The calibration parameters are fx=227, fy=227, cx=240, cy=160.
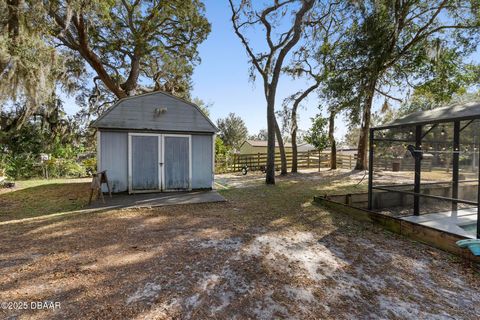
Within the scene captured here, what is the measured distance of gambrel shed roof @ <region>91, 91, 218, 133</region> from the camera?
6613 mm

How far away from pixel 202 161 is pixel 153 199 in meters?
2.02

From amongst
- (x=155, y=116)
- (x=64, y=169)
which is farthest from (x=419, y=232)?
(x=64, y=169)

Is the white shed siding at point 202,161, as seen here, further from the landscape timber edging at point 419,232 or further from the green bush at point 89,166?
the green bush at point 89,166

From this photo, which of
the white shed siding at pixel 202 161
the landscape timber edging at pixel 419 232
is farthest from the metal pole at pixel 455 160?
the white shed siding at pixel 202 161

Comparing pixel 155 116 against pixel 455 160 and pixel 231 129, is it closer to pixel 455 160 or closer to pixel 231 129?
pixel 455 160

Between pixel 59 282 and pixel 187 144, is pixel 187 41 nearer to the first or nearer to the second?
pixel 187 144

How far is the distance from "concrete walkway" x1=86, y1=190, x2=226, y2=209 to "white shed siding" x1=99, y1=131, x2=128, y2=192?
1.26 ft

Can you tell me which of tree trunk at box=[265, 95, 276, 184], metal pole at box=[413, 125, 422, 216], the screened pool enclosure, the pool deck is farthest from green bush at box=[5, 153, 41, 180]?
metal pole at box=[413, 125, 422, 216]

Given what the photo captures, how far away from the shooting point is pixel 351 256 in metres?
3.18

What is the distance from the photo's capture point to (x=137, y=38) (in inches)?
451

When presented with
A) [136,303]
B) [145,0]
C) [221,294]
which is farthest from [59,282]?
[145,0]

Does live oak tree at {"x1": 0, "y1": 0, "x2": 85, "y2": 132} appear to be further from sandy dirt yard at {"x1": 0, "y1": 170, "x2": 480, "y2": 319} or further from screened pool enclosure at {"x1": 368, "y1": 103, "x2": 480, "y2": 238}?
screened pool enclosure at {"x1": 368, "y1": 103, "x2": 480, "y2": 238}

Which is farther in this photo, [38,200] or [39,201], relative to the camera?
[38,200]

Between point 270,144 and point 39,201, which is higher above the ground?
point 270,144
